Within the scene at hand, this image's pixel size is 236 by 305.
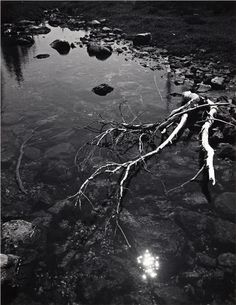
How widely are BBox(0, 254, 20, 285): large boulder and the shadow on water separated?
7.61 metres

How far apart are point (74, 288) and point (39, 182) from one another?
237 centimetres

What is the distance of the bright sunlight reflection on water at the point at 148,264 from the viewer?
4.19 metres

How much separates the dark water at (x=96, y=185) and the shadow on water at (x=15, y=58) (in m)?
0.15

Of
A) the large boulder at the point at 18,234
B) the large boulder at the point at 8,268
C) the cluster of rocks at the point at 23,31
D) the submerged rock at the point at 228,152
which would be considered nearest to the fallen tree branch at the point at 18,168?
the large boulder at the point at 18,234

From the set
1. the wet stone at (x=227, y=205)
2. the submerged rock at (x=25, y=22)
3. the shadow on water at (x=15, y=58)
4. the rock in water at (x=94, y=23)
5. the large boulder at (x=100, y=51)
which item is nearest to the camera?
the wet stone at (x=227, y=205)

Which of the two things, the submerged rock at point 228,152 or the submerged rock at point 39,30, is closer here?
the submerged rock at point 228,152

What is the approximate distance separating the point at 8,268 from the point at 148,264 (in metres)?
1.79

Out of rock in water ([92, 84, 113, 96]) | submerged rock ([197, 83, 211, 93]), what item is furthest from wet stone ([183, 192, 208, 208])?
rock in water ([92, 84, 113, 96])

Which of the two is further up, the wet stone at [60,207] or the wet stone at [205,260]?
the wet stone at [60,207]

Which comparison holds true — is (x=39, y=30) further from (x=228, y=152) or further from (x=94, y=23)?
(x=228, y=152)

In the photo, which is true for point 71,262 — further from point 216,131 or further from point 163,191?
point 216,131

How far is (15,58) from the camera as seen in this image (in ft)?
42.9

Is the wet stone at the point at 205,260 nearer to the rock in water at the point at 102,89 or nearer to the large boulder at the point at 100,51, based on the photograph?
the rock in water at the point at 102,89

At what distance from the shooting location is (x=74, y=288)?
4078 millimetres
